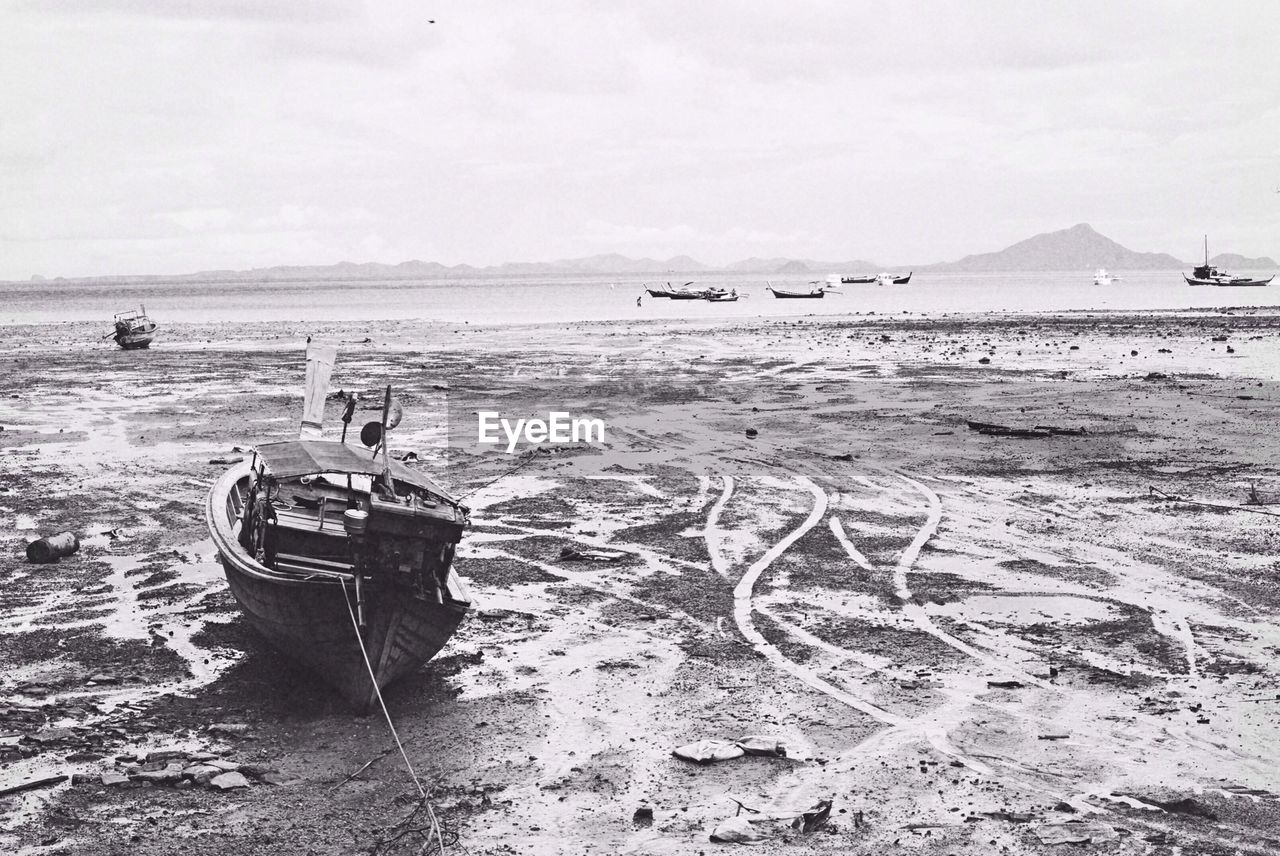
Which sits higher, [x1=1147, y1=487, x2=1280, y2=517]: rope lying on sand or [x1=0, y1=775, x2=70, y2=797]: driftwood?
[x1=1147, y1=487, x2=1280, y2=517]: rope lying on sand

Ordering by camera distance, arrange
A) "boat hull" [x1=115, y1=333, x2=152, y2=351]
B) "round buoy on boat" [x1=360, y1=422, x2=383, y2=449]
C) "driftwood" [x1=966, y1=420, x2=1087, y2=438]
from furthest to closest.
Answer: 1. "boat hull" [x1=115, y1=333, x2=152, y2=351]
2. "driftwood" [x1=966, y1=420, x2=1087, y2=438]
3. "round buoy on boat" [x1=360, y1=422, x2=383, y2=449]

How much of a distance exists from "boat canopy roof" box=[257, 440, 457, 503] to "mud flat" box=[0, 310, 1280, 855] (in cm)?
180

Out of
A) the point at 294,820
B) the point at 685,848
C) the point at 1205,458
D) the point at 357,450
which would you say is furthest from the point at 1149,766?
the point at 1205,458

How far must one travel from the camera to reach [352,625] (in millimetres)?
10039

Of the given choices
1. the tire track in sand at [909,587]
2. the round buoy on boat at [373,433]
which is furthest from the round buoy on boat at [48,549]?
the tire track in sand at [909,587]

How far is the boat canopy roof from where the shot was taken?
12111 mm

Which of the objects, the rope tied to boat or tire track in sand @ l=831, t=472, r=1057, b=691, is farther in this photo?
tire track in sand @ l=831, t=472, r=1057, b=691

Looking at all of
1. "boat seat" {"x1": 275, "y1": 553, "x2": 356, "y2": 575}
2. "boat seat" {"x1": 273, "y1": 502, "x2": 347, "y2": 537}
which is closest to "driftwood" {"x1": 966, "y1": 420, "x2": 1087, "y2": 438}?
"boat seat" {"x1": 273, "y1": 502, "x2": 347, "y2": 537}

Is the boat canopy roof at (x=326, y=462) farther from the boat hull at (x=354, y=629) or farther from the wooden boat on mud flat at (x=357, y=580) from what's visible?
the boat hull at (x=354, y=629)

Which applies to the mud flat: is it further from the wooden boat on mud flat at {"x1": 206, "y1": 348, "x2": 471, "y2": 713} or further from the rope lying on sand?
the wooden boat on mud flat at {"x1": 206, "y1": 348, "x2": 471, "y2": 713}

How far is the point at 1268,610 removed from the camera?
12273 mm

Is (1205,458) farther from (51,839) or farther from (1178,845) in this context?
(51,839)

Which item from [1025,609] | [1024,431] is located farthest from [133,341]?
[1025,609]

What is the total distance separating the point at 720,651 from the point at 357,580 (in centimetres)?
385
